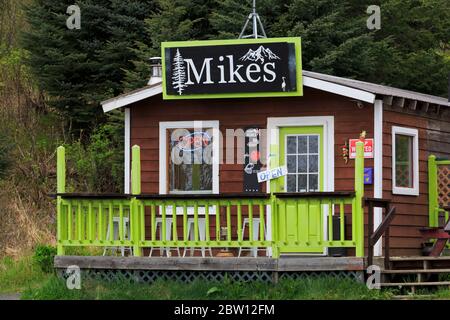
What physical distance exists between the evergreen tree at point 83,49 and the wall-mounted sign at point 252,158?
11.3 m

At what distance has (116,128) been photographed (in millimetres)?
26812

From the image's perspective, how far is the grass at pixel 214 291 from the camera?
1528 cm

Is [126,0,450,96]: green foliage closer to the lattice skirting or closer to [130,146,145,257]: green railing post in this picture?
[130,146,145,257]: green railing post

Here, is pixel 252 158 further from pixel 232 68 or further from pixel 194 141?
pixel 232 68

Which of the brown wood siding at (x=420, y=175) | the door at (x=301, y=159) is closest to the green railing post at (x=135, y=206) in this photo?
the door at (x=301, y=159)

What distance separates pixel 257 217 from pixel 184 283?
2.63m

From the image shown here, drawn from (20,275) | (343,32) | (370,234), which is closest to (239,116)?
(370,234)

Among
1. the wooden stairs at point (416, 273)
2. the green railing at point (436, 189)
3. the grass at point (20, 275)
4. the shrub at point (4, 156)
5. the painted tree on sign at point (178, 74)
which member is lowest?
the grass at point (20, 275)

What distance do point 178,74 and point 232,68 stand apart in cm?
92

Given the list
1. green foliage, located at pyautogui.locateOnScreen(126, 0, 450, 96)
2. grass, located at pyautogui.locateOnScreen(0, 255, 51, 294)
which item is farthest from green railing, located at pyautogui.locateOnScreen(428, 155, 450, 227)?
green foliage, located at pyautogui.locateOnScreen(126, 0, 450, 96)

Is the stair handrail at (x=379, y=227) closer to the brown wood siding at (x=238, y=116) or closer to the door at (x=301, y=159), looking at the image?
the brown wood siding at (x=238, y=116)

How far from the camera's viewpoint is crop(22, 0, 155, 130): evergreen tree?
29594 mm

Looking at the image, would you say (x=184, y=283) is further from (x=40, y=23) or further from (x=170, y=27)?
(x=40, y=23)

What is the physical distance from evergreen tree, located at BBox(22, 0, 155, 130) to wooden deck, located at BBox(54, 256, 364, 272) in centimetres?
1317
